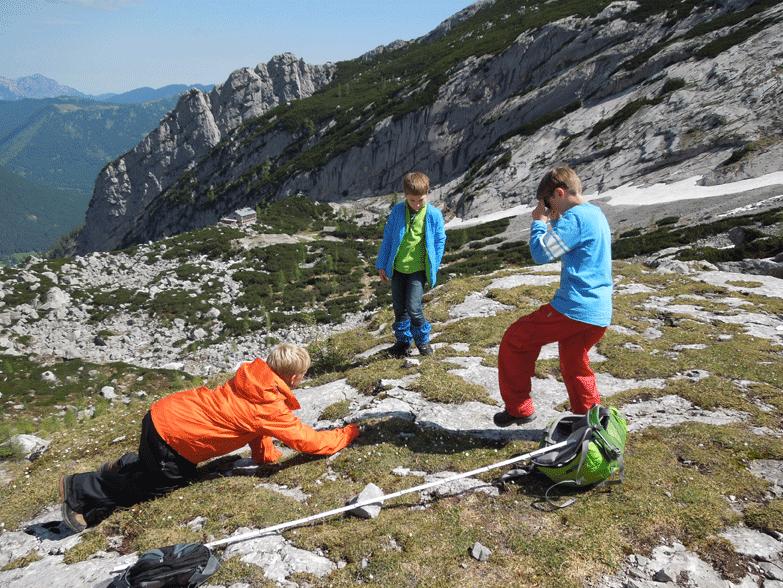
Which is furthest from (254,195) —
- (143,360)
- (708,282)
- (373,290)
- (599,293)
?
(599,293)

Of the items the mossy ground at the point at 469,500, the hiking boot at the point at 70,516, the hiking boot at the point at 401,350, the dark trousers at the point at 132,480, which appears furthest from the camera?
the hiking boot at the point at 401,350

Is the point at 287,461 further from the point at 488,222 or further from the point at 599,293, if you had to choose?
the point at 488,222

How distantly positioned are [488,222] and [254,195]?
224ft

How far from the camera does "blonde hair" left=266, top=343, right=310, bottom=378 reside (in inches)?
223

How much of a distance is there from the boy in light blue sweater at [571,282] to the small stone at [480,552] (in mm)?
2368

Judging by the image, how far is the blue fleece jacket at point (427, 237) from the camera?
27.8 ft

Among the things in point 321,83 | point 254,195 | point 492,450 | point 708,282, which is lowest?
point 708,282

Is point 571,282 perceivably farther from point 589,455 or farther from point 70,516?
point 70,516

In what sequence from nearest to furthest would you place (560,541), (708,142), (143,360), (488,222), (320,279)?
(560,541)
(143,360)
(320,279)
(708,142)
(488,222)

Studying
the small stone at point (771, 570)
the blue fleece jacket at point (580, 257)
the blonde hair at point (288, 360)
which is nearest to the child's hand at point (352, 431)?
the blonde hair at point (288, 360)

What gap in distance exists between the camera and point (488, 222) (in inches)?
2296

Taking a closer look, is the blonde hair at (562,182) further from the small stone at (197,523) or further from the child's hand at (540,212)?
the small stone at (197,523)

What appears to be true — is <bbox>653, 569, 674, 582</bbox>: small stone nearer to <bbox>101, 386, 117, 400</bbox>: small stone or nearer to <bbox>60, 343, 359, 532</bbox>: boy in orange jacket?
<bbox>60, 343, 359, 532</bbox>: boy in orange jacket

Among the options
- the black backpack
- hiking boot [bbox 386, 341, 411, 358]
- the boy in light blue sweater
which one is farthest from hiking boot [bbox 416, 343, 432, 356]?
the black backpack
